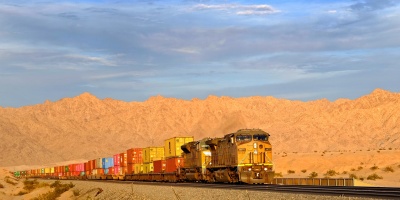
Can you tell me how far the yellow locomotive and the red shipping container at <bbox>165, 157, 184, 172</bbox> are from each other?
7.51m

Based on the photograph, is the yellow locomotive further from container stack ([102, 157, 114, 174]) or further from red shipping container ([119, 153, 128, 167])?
container stack ([102, 157, 114, 174])

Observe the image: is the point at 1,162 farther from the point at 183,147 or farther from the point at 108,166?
the point at 183,147

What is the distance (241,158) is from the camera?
137ft

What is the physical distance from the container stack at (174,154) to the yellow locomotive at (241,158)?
7888mm

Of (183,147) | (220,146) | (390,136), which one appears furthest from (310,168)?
(390,136)

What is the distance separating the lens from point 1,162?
628ft

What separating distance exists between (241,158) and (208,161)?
7.76 m

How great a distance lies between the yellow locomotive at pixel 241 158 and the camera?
136 ft

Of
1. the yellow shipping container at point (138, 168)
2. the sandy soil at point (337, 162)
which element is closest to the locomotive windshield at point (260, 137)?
the yellow shipping container at point (138, 168)

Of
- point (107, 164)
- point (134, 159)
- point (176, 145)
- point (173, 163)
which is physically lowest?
point (107, 164)

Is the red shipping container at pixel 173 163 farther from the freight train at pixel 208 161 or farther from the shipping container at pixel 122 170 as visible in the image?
the shipping container at pixel 122 170

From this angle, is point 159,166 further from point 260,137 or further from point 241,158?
point 241,158

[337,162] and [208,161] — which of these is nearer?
[208,161]

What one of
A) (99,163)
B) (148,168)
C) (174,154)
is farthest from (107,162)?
(174,154)
